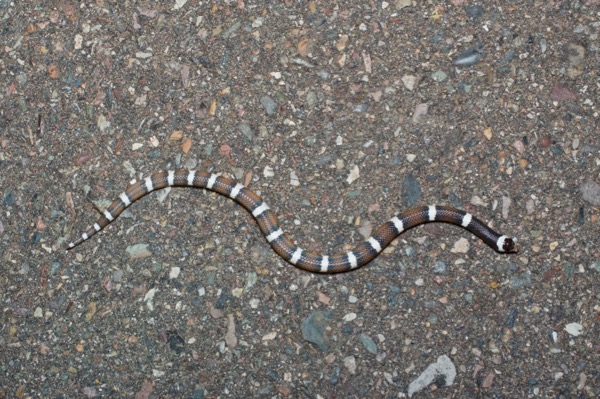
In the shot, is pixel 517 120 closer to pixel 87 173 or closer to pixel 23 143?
pixel 87 173

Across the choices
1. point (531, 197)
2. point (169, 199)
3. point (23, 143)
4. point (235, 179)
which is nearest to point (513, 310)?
point (531, 197)

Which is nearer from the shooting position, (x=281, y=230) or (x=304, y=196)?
(x=281, y=230)

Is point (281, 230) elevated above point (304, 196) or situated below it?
below
